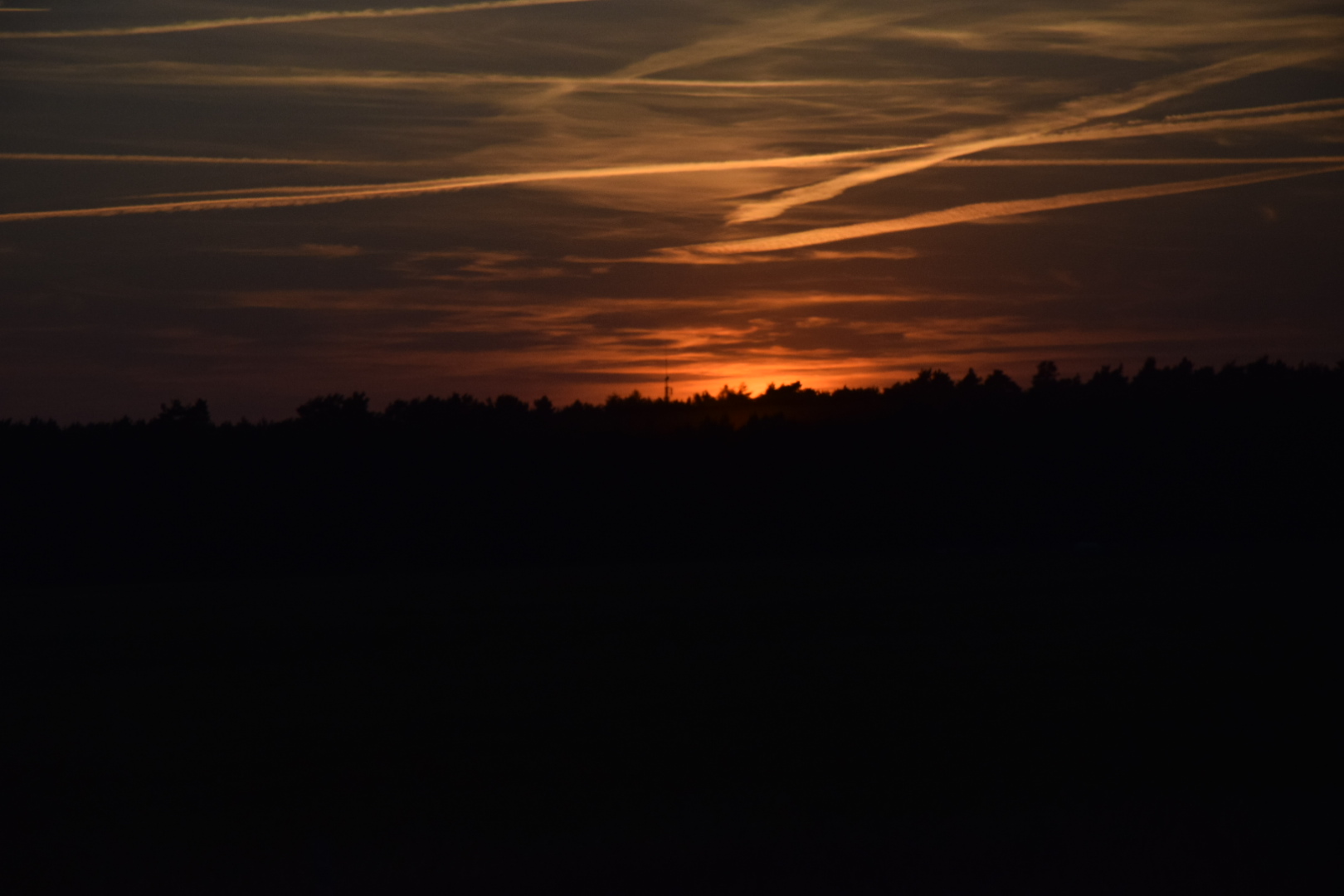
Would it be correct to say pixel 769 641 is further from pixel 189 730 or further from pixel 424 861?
pixel 424 861

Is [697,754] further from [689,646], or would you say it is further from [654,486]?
[654,486]

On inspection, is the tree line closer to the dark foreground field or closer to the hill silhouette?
the hill silhouette

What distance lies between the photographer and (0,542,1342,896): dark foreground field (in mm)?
7066

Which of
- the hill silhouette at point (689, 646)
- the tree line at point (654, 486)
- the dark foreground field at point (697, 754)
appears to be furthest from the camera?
the tree line at point (654, 486)

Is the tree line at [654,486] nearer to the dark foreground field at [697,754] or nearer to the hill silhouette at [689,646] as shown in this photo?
the hill silhouette at [689,646]

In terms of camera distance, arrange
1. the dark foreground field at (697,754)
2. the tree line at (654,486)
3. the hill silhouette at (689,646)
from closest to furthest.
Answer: the dark foreground field at (697,754)
the hill silhouette at (689,646)
the tree line at (654,486)

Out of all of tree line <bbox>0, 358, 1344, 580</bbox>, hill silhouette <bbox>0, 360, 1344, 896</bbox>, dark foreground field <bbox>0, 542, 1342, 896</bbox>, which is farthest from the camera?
tree line <bbox>0, 358, 1344, 580</bbox>

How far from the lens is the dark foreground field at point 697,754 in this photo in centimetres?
707

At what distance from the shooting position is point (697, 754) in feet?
33.7

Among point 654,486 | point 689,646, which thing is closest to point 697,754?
point 689,646

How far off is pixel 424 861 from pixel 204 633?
53.7ft

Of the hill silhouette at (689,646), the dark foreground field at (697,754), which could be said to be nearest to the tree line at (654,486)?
the hill silhouette at (689,646)

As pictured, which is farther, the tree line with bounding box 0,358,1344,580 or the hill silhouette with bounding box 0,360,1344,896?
the tree line with bounding box 0,358,1344,580

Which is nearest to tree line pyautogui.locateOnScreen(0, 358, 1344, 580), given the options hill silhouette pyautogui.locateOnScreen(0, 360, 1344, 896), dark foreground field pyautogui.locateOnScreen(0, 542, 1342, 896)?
hill silhouette pyautogui.locateOnScreen(0, 360, 1344, 896)
